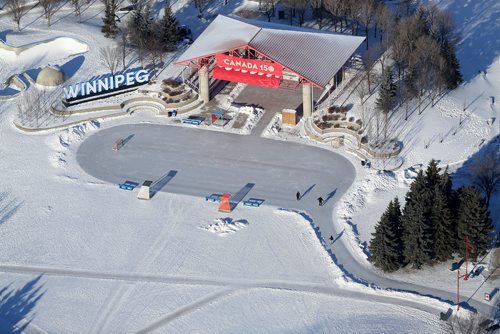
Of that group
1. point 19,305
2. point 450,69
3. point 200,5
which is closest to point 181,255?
point 19,305

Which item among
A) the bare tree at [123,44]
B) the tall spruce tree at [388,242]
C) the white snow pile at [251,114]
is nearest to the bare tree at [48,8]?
the bare tree at [123,44]

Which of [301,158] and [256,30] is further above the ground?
[256,30]

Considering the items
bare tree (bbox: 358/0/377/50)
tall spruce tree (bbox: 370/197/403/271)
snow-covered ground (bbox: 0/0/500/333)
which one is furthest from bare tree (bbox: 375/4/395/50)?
tall spruce tree (bbox: 370/197/403/271)

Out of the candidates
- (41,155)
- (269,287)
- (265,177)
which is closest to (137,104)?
(41,155)

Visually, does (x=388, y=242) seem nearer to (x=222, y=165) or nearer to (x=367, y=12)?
(x=222, y=165)

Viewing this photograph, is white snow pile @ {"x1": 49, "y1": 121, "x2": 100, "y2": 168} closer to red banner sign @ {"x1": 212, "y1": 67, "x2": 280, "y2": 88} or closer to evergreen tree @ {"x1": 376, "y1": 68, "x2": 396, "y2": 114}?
red banner sign @ {"x1": 212, "y1": 67, "x2": 280, "y2": 88}

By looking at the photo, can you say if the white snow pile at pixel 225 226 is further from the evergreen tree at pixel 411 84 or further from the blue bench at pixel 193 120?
the evergreen tree at pixel 411 84

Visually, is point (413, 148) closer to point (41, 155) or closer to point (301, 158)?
point (301, 158)
